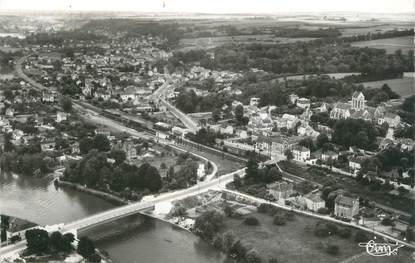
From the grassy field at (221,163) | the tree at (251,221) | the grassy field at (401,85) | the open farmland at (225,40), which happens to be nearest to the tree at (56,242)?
the tree at (251,221)

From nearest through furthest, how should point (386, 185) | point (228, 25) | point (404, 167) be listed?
1. point (386, 185)
2. point (404, 167)
3. point (228, 25)

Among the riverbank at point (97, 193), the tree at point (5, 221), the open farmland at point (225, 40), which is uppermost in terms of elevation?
the open farmland at point (225, 40)

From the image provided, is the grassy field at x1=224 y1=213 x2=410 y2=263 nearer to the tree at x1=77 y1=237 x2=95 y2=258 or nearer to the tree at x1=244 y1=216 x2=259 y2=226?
the tree at x1=244 y1=216 x2=259 y2=226

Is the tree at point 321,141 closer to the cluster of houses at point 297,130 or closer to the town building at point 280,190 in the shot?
the cluster of houses at point 297,130

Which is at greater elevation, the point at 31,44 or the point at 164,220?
the point at 31,44

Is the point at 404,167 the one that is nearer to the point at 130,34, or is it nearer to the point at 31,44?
the point at 130,34

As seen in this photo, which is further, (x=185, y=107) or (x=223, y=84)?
(x=223, y=84)

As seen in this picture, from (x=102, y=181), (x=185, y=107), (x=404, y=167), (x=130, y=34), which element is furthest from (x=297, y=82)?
(x=102, y=181)
